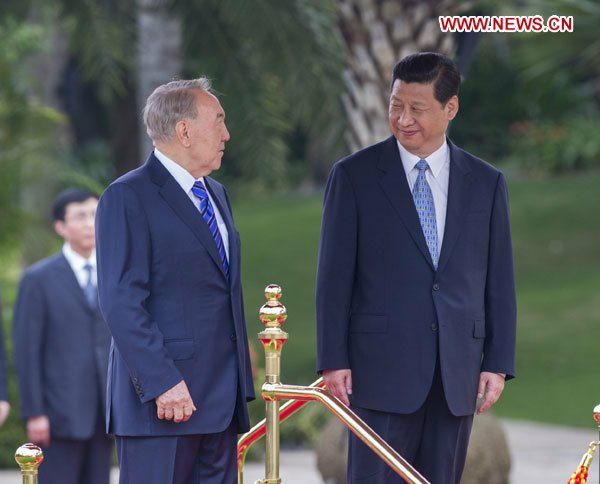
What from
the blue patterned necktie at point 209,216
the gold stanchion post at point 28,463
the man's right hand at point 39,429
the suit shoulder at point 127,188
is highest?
the suit shoulder at point 127,188

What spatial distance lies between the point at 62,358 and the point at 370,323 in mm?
2225

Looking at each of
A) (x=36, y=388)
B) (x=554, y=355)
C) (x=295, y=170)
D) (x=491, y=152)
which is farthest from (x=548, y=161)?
(x=36, y=388)

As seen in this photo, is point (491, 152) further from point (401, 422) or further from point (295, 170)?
point (401, 422)

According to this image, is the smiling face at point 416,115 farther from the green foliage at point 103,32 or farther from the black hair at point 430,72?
the green foliage at point 103,32

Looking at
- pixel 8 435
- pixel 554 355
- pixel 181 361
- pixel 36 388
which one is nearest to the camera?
pixel 181 361

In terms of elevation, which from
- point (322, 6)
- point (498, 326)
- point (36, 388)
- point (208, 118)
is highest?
point (322, 6)

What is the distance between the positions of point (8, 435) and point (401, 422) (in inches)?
254

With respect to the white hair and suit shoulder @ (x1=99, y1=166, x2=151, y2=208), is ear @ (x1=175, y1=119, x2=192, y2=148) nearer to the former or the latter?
the white hair

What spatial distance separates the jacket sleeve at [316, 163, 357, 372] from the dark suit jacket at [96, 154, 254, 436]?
0.28m

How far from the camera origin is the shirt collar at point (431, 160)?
15.6ft

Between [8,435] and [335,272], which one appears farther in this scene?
[8,435]

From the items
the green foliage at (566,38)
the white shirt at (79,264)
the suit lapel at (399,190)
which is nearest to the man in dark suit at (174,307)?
the suit lapel at (399,190)

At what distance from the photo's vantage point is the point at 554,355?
→ 1662 centimetres

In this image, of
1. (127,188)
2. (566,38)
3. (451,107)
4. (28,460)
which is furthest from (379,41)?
(566,38)
